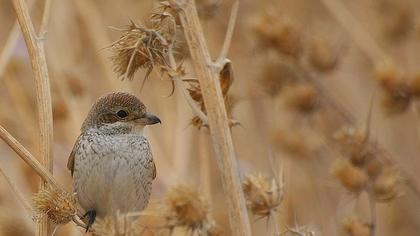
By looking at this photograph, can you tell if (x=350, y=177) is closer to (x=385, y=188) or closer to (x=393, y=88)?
(x=385, y=188)

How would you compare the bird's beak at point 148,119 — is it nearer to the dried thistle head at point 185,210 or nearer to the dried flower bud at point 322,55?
the dried thistle head at point 185,210

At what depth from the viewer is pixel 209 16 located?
3.20 meters

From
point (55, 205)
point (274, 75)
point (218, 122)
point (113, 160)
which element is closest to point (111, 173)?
point (113, 160)

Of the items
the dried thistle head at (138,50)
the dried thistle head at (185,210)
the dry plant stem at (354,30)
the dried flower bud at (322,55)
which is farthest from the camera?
the dry plant stem at (354,30)

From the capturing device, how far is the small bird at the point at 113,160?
284 centimetres

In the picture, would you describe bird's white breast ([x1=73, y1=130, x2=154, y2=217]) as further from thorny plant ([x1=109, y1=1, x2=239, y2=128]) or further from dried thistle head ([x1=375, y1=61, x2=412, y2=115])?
dried thistle head ([x1=375, y1=61, x2=412, y2=115])

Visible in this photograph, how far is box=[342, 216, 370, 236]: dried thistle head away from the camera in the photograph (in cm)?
263

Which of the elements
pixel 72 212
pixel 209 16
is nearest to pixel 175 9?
pixel 72 212

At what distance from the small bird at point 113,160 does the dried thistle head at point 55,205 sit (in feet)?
1.82

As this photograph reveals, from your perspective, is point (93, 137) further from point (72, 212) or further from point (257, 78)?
point (257, 78)

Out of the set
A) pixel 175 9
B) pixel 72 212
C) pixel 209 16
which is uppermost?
pixel 209 16

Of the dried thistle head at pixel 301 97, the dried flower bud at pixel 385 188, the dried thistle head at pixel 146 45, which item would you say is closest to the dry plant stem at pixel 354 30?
the dried thistle head at pixel 301 97

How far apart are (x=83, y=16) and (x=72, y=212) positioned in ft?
6.57

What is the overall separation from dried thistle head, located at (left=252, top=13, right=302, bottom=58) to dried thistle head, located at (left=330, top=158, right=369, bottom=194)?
0.75 metres
